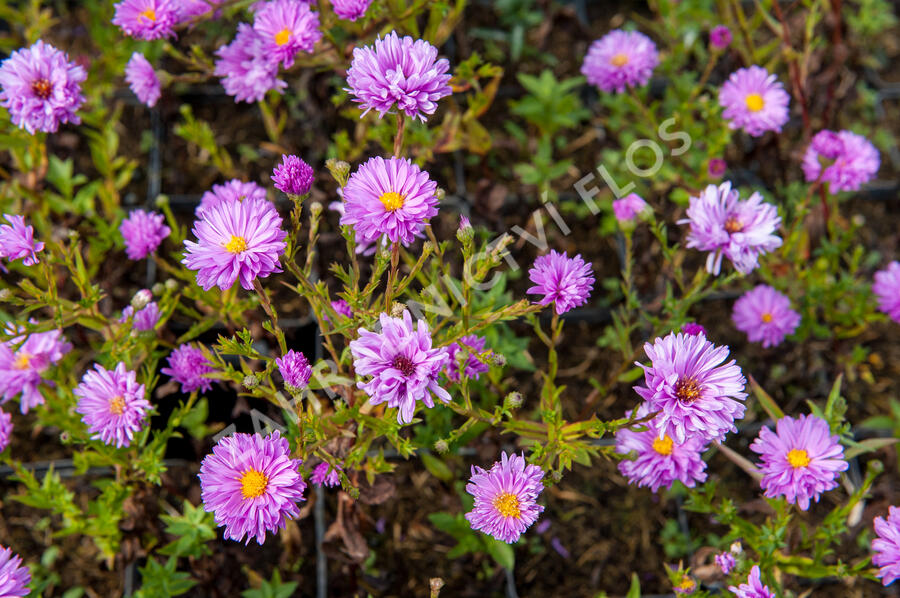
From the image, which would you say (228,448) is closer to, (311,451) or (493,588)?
(311,451)

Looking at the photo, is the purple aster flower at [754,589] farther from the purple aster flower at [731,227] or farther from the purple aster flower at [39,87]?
the purple aster flower at [39,87]

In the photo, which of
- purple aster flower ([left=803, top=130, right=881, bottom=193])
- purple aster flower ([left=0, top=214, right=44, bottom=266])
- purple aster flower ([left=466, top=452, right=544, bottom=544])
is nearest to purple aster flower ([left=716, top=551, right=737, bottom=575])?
purple aster flower ([left=466, top=452, right=544, bottom=544])

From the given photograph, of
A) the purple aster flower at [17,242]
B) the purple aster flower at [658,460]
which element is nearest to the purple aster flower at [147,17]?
the purple aster flower at [17,242]

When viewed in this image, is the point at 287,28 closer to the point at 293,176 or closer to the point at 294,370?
the point at 293,176

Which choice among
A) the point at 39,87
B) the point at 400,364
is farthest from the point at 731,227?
the point at 39,87

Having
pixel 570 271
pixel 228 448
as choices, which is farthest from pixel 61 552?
pixel 570 271

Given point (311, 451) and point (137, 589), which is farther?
point (137, 589)

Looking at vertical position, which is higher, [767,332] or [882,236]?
[882,236]
